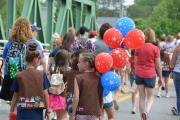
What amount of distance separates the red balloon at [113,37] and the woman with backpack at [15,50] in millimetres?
1191

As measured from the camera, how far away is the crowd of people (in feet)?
26.3

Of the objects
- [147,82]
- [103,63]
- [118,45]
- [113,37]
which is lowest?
[147,82]

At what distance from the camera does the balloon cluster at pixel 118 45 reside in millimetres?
8445

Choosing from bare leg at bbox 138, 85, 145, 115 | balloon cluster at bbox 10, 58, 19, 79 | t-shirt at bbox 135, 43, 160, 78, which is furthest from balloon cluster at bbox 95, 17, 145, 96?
bare leg at bbox 138, 85, 145, 115

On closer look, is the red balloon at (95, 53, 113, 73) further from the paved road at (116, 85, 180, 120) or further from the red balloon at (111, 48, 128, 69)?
the paved road at (116, 85, 180, 120)

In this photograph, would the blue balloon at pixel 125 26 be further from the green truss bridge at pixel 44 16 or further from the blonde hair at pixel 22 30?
the green truss bridge at pixel 44 16

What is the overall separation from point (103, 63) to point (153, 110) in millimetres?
7194

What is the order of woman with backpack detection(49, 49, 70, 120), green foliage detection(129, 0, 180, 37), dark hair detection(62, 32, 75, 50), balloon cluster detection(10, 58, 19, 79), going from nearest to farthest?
1. balloon cluster detection(10, 58, 19, 79)
2. woman with backpack detection(49, 49, 70, 120)
3. dark hair detection(62, 32, 75, 50)
4. green foliage detection(129, 0, 180, 37)

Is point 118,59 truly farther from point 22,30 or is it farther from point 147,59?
point 147,59

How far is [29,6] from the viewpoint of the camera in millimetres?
22984

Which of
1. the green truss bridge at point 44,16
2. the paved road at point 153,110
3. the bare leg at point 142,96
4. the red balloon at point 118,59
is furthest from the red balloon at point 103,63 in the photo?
the green truss bridge at point 44,16

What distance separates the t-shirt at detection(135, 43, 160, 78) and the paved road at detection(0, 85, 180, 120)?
148cm

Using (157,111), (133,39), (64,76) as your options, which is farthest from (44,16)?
(133,39)

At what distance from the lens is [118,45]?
10016mm
